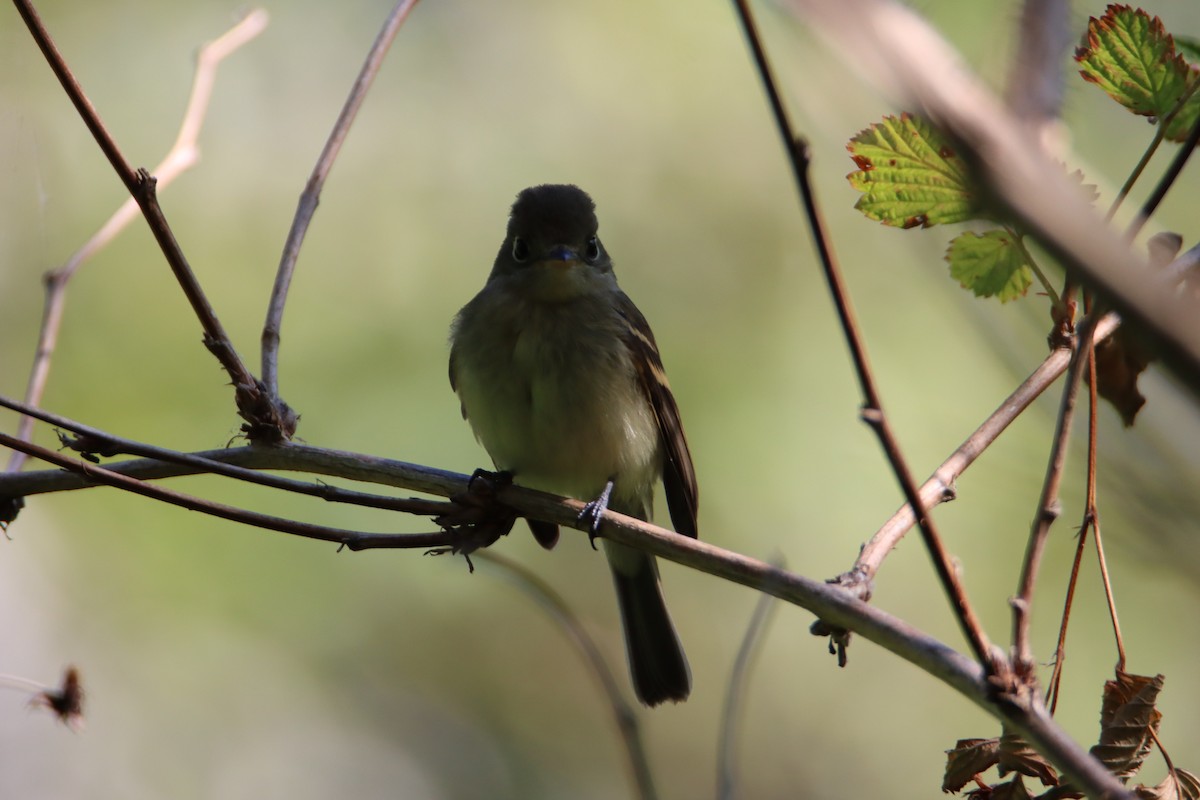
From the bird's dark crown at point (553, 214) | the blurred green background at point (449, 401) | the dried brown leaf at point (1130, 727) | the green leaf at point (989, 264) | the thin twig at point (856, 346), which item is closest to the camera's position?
the thin twig at point (856, 346)

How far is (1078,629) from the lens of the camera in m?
5.77

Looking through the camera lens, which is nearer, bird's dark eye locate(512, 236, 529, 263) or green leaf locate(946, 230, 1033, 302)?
green leaf locate(946, 230, 1033, 302)

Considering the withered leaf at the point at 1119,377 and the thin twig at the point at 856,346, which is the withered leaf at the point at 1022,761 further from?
the withered leaf at the point at 1119,377

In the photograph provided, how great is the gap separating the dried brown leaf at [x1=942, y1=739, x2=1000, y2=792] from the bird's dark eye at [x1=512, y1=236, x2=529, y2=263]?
2.91 m

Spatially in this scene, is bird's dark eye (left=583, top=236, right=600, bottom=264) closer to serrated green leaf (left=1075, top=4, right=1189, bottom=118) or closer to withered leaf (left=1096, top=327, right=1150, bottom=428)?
withered leaf (left=1096, top=327, right=1150, bottom=428)

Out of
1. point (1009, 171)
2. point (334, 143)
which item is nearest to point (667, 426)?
point (334, 143)

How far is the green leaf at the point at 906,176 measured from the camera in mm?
2125

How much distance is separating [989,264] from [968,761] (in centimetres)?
93

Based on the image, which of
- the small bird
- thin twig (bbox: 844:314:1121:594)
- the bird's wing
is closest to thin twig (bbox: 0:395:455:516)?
thin twig (bbox: 844:314:1121:594)

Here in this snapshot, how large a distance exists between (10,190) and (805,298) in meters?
4.36

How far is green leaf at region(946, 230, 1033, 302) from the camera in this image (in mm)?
2271

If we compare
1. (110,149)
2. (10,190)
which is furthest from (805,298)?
(110,149)

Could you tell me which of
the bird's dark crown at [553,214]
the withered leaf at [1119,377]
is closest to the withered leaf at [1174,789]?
the withered leaf at [1119,377]

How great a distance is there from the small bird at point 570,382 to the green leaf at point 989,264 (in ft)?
5.90
